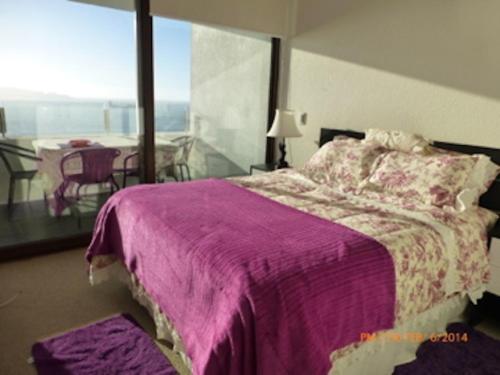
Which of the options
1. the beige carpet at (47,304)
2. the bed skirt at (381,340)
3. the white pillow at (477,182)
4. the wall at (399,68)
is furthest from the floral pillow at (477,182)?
the beige carpet at (47,304)

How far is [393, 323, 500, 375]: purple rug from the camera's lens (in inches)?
73.5

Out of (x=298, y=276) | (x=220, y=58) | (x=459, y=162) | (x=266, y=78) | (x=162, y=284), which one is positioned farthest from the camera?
(x=266, y=78)

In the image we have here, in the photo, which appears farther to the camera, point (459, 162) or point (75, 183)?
point (75, 183)

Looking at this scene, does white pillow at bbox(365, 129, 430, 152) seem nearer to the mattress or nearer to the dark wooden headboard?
the dark wooden headboard

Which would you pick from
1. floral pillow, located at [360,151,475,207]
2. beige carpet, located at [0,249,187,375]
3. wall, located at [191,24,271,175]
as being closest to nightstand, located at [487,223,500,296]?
floral pillow, located at [360,151,475,207]

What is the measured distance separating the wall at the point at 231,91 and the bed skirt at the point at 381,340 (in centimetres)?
195

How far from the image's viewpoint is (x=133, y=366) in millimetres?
1809

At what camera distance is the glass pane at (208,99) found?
3.38 meters

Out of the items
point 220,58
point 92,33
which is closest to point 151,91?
point 92,33

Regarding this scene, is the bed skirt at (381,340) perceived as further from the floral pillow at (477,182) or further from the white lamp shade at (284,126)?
the white lamp shade at (284,126)

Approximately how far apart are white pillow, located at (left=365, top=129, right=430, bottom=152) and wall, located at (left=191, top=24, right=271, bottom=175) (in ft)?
5.04

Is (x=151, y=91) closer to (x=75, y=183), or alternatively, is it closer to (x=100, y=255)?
(x=75, y=183)

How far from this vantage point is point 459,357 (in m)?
1.96

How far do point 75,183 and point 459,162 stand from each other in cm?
295
